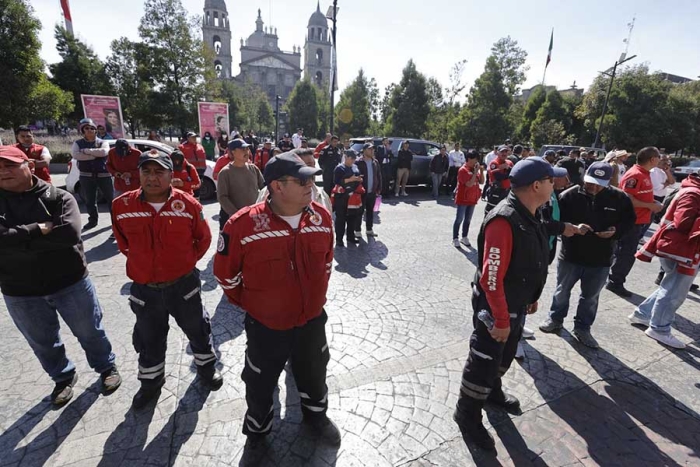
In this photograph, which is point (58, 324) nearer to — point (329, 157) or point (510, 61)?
point (329, 157)

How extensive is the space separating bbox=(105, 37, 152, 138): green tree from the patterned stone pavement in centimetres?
2105

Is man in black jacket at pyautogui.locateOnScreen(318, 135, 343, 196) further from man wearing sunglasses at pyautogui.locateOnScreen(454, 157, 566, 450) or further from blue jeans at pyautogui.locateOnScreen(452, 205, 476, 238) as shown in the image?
man wearing sunglasses at pyautogui.locateOnScreen(454, 157, 566, 450)

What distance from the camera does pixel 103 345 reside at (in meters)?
2.93

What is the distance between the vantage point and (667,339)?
13.1 feet

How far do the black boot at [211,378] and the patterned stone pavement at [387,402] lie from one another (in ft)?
0.28

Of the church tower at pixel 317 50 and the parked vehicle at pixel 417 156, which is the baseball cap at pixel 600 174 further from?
the church tower at pixel 317 50

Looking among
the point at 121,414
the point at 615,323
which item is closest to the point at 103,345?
the point at 121,414

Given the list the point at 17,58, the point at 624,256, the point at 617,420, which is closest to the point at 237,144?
the point at 617,420

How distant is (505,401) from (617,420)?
905mm

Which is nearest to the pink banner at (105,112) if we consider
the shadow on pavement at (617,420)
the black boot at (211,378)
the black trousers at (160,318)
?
the black trousers at (160,318)

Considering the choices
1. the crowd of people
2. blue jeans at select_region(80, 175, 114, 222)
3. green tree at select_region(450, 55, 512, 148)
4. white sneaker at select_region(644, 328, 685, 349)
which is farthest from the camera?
green tree at select_region(450, 55, 512, 148)

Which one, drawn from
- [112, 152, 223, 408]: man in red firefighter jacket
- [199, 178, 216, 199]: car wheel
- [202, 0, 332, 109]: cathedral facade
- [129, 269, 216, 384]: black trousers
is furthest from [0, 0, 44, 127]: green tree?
[202, 0, 332, 109]: cathedral facade

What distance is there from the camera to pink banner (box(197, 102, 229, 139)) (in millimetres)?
18223

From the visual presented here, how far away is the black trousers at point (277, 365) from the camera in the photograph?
7.25 ft
